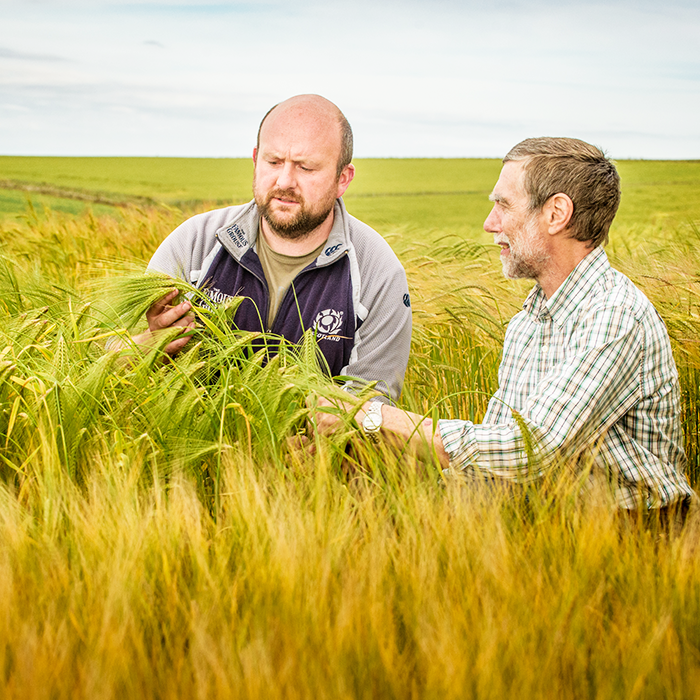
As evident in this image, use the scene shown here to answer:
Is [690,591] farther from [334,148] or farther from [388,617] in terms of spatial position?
[334,148]

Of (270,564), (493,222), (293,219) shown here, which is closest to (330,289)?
(293,219)

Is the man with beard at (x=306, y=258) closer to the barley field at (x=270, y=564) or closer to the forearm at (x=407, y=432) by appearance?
the barley field at (x=270, y=564)

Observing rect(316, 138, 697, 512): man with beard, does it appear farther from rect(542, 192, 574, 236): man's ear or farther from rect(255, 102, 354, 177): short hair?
rect(255, 102, 354, 177): short hair

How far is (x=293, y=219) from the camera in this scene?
2.74 meters

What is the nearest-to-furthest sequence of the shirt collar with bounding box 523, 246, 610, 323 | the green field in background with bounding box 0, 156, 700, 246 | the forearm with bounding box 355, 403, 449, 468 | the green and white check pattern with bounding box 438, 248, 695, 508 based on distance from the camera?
the green and white check pattern with bounding box 438, 248, 695, 508
the forearm with bounding box 355, 403, 449, 468
the shirt collar with bounding box 523, 246, 610, 323
the green field in background with bounding box 0, 156, 700, 246

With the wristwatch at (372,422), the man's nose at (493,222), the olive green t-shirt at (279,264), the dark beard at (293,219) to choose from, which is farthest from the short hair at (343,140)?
the wristwatch at (372,422)

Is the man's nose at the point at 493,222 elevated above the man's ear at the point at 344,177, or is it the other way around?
the man's ear at the point at 344,177

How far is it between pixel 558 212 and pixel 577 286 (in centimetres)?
24

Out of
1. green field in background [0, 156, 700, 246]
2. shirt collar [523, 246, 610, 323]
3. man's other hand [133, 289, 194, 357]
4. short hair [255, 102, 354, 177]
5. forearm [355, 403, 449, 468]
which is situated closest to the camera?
forearm [355, 403, 449, 468]

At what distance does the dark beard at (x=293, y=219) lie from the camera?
8.93ft

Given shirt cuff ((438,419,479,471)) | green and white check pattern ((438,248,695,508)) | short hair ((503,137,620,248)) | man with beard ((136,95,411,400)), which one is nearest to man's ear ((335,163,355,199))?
man with beard ((136,95,411,400))

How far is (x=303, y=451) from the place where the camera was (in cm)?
166

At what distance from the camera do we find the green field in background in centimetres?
2133

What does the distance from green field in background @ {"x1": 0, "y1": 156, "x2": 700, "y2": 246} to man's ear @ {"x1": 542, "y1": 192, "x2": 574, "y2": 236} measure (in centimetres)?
1141
